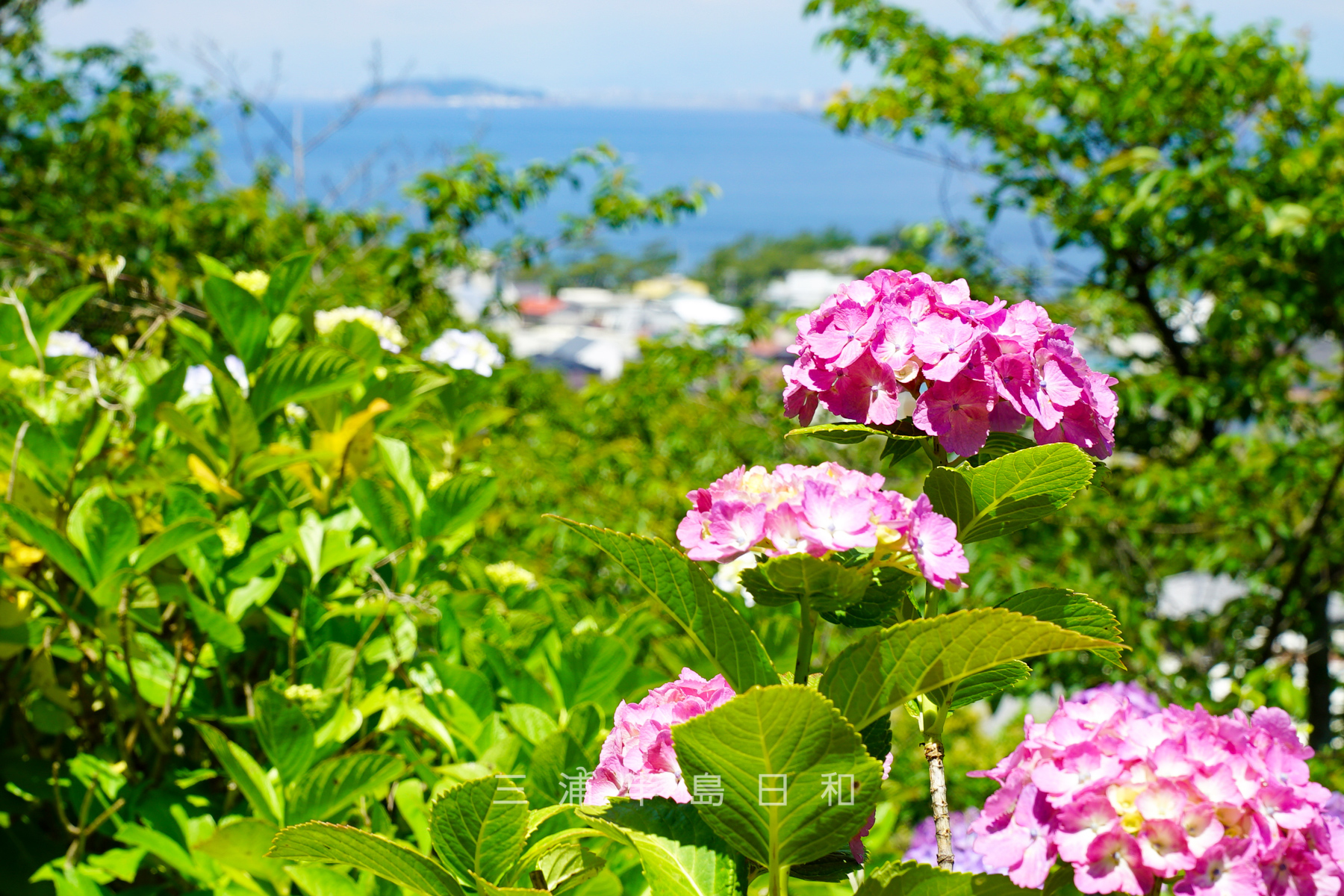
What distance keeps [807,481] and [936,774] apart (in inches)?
9.5

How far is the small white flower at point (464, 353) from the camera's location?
183 cm

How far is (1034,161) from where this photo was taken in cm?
489

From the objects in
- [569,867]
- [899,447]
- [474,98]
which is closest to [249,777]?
[569,867]

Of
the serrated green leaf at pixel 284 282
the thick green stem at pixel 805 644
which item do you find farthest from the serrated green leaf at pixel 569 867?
the serrated green leaf at pixel 284 282

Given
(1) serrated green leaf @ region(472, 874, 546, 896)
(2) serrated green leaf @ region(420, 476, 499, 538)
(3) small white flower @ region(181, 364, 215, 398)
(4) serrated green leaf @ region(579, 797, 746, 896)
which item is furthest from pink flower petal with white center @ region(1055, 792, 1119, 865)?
(3) small white flower @ region(181, 364, 215, 398)

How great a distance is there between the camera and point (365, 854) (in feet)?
2.13

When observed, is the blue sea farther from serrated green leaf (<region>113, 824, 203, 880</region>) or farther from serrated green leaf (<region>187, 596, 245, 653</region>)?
serrated green leaf (<region>113, 824, 203, 880</region>)

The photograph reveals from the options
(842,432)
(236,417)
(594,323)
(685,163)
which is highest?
(685,163)

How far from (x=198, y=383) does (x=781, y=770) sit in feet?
4.92

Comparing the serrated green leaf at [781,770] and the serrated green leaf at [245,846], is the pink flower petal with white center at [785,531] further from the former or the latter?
the serrated green leaf at [245,846]

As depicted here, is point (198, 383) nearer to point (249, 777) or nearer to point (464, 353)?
point (464, 353)

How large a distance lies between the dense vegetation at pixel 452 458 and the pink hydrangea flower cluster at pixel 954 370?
0.32m

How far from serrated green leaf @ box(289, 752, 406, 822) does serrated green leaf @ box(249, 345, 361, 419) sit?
21.7 inches

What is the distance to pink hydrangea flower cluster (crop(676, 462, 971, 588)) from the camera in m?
0.62
